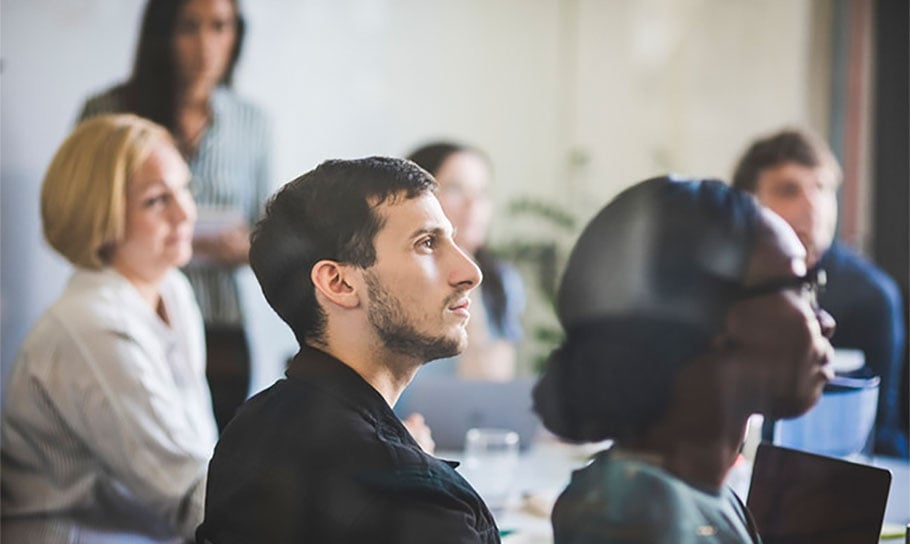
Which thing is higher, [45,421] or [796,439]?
[796,439]

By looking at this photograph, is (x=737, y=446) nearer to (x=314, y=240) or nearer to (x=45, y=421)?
(x=314, y=240)

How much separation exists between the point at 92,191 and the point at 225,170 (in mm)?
1304

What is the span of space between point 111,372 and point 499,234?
2.03 meters

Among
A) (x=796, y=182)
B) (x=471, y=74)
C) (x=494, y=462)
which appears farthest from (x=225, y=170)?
(x=796, y=182)

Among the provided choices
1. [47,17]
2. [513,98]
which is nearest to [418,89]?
[513,98]

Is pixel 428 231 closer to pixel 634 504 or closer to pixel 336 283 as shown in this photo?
pixel 336 283

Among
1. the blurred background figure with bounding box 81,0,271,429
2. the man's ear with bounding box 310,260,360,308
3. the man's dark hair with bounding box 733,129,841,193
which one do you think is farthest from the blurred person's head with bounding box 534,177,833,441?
the blurred background figure with bounding box 81,0,271,429

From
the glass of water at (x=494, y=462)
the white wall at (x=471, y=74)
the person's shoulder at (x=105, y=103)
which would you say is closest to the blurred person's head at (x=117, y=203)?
the glass of water at (x=494, y=462)

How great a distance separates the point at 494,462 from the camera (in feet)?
5.38

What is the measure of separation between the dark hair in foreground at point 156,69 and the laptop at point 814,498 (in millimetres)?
2186

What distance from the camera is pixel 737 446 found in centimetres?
101

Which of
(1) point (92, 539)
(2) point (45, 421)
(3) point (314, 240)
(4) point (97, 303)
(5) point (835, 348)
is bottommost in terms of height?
(1) point (92, 539)

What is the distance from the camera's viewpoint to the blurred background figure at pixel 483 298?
1.86 metres

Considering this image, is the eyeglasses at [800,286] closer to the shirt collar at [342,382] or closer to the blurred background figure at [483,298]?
the shirt collar at [342,382]
